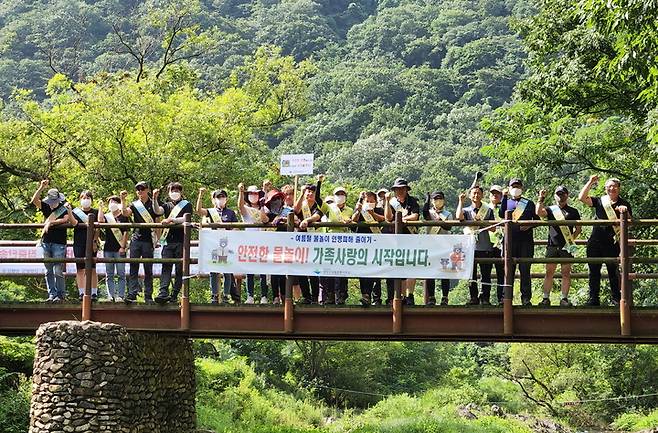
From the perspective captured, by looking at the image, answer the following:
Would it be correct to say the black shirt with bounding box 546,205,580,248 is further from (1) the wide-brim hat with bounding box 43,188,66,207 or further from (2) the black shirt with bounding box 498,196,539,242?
(1) the wide-brim hat with bounding box 43,188,66,207

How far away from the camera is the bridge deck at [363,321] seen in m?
13.9

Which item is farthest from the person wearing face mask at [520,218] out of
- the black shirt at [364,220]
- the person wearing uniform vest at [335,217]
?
the person wearing uniform vest at [335,217]

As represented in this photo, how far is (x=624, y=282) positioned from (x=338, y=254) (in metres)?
3.79

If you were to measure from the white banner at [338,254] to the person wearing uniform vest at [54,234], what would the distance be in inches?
85.6

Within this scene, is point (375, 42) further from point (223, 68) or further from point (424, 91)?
point (223, 68)

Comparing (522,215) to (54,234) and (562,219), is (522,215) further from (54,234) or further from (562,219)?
(54,234)

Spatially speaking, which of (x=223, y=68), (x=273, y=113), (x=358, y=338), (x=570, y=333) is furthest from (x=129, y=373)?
(x=223, y=68)

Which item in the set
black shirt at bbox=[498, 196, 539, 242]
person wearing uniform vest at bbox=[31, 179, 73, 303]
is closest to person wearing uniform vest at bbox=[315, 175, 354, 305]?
black shirt at bbox=[498, 196, 539, 242]

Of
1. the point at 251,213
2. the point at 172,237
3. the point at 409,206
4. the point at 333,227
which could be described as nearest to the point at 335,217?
the point at 333,227

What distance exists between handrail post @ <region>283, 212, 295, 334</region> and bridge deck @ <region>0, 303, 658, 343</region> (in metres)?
0.08

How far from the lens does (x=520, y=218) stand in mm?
14234

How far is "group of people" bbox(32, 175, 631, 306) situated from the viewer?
1422 cm

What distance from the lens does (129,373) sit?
604 inches

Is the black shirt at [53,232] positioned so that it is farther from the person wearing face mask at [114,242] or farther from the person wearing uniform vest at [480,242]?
the person wearing uniform vest at [480,242]
